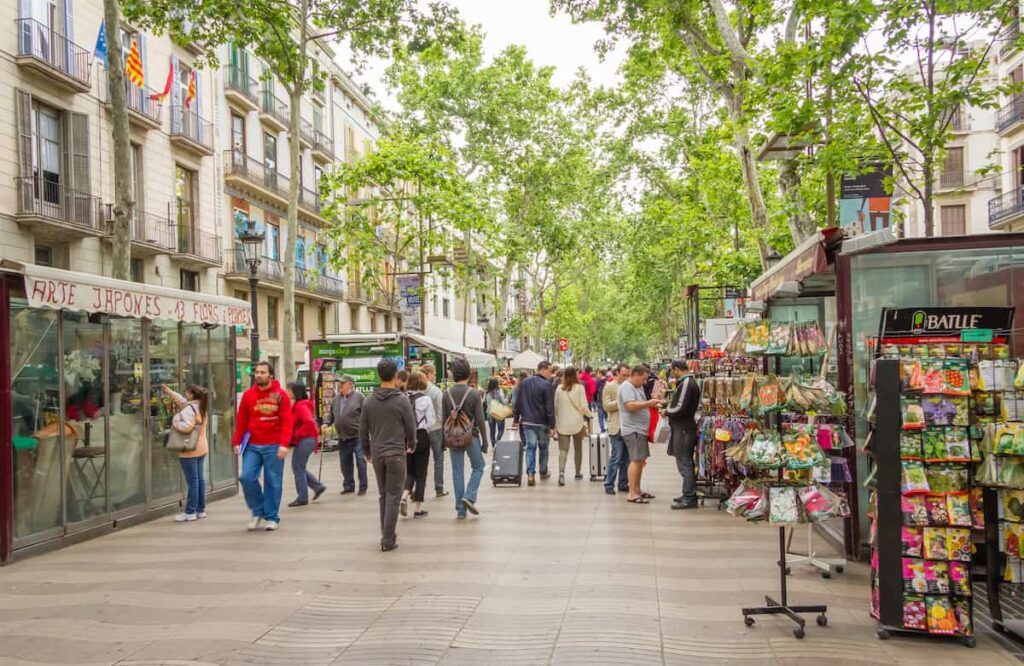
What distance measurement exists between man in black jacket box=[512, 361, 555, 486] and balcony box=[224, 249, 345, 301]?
13216 mm

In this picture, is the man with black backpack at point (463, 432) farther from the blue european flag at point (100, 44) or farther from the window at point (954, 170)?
the window at point (954, 170)

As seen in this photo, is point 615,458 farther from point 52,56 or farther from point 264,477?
point 52,56

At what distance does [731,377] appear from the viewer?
10.8 meters

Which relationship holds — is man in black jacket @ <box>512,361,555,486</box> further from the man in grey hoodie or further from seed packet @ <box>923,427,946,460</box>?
seed packet @ <box>923,427,946,460</box>

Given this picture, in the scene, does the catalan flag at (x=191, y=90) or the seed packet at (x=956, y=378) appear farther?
the catalan flag at (x=191, y=90)

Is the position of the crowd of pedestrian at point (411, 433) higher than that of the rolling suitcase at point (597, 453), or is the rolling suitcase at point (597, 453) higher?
the crowd of pedestrian at point (411, 433)

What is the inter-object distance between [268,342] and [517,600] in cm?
2828

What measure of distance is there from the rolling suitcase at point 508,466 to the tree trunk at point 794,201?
6062 mm

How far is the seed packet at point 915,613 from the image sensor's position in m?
5.44

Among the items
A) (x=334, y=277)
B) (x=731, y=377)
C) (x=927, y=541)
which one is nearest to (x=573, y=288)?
(x=334, y=277)

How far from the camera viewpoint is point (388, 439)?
856 centimetres

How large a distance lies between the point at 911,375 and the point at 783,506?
4.11 feet

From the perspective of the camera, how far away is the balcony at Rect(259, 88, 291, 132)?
32.6 metres

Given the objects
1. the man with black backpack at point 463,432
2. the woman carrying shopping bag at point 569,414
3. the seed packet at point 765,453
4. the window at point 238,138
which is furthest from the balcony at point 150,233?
the seed packet at point 765,453
